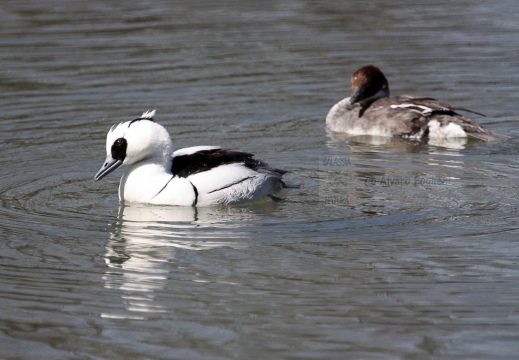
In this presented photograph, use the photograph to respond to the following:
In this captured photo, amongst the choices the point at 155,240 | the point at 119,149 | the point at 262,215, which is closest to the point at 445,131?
the point at 262,215

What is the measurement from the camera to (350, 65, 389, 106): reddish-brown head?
1361cm

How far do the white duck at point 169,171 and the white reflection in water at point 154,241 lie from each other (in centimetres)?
11

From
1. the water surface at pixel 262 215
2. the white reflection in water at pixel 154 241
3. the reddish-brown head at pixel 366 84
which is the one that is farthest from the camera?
the reddish-brown head at pixel 366 84

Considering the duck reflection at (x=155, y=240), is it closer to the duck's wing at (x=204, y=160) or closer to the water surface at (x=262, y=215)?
the water surface at (x=262, y=215)

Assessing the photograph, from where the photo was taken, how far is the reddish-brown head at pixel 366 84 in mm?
13609

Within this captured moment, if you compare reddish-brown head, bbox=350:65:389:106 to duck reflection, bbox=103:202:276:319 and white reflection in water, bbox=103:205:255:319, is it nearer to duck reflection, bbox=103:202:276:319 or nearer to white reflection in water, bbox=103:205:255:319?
duck reflection, bbox=103:202:276:319

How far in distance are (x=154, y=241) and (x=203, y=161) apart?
1.28 metres

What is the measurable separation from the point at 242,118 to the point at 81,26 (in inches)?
288

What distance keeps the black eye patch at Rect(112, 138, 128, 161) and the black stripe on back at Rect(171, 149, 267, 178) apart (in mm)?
476

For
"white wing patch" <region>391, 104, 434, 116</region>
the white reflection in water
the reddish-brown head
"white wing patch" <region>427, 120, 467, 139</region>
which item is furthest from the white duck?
the reddish-brown head

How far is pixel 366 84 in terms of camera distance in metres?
13.7

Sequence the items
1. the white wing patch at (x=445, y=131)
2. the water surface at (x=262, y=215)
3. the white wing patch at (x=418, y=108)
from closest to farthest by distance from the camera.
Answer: the water surface at (x=262, y=215)
the white wing patch at (x=445, y=131)
the white wing patch at (x=418, y=108)

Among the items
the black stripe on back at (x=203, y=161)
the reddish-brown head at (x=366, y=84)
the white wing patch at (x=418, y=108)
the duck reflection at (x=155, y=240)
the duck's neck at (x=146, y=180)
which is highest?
the reddish-brown head at (x=366, y=84)

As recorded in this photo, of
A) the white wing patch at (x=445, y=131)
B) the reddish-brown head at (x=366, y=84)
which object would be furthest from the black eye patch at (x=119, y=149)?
the reddish-brown head at (x=366, y=84)
